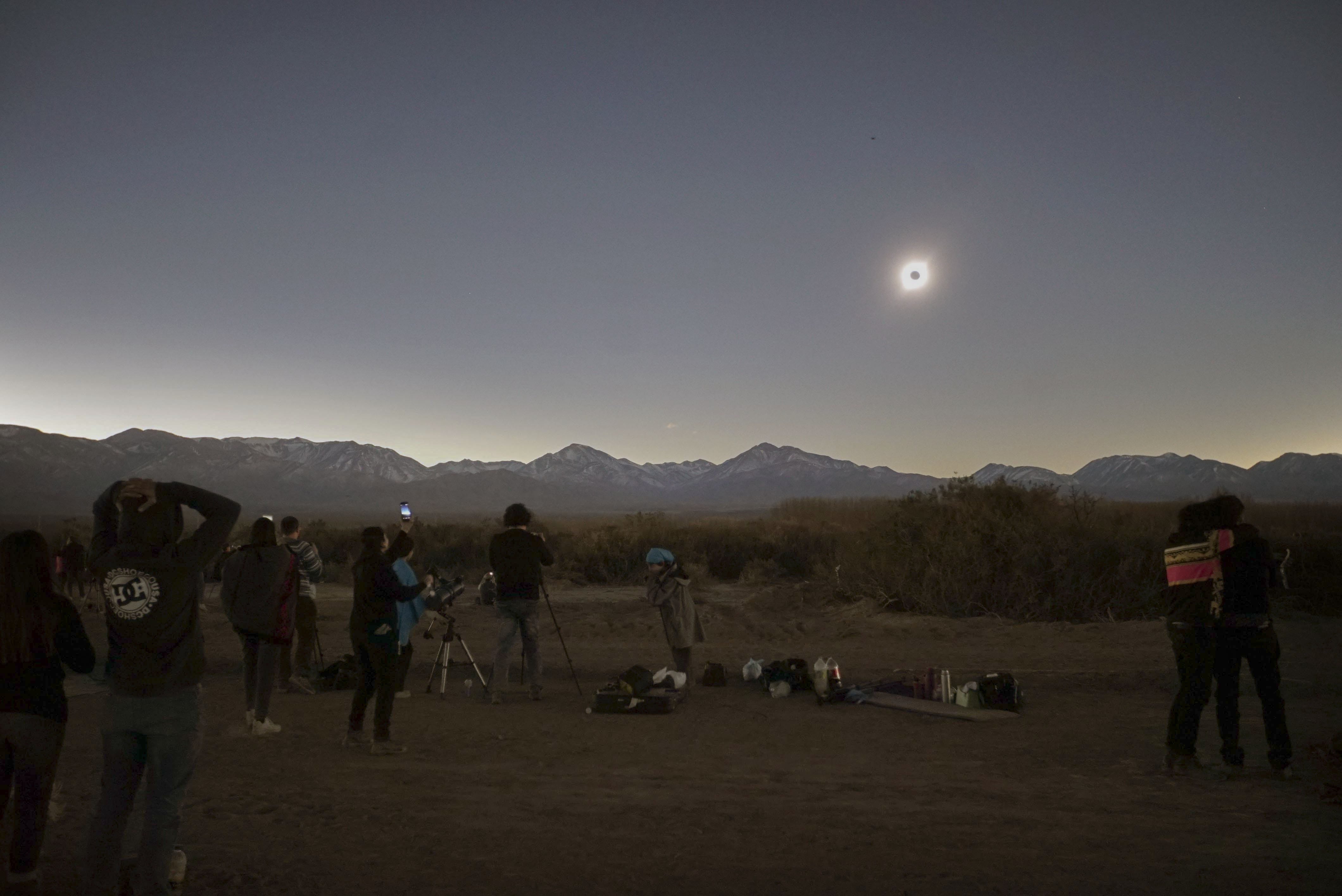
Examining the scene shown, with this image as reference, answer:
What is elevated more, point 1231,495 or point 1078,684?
point 1231,495

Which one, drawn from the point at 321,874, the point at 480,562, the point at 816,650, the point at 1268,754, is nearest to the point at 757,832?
the point at 321,874

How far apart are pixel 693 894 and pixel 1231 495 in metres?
4.83

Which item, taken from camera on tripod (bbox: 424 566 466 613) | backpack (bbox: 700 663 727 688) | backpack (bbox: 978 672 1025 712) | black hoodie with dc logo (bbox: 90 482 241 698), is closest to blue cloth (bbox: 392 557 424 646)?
camera on tripod (bbox: 424 566 466 613)

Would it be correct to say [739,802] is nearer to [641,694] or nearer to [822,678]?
[641,694]

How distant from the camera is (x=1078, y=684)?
35.1 feet

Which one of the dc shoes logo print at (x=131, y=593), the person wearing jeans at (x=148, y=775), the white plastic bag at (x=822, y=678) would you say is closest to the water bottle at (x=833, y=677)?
the white plastic bag at (x=822, y=678)

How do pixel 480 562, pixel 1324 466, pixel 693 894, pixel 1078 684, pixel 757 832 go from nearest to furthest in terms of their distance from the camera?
1. pixel 693 894
2. pixel 757 832
3. pixel 1078 684
4. pixel 480 562
5. pixel 1324 466

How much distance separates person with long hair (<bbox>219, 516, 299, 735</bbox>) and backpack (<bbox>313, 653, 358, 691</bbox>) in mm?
2144

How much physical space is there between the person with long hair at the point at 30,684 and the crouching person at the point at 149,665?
0.26 m

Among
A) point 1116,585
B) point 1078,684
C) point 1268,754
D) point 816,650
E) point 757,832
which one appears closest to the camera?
point 757,832

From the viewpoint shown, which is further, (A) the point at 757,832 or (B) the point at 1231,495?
(B) the point at 1231,495

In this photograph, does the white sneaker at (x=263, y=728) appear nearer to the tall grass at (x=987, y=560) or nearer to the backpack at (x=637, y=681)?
the backpack at (x=637, y=681)

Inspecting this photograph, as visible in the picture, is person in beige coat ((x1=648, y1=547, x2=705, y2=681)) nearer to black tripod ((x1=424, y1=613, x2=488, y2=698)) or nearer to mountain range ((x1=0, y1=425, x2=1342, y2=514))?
black tripod ((x1=424, y1=613, x2=488, y2=698))

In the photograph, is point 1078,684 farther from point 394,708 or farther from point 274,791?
point 274,791
